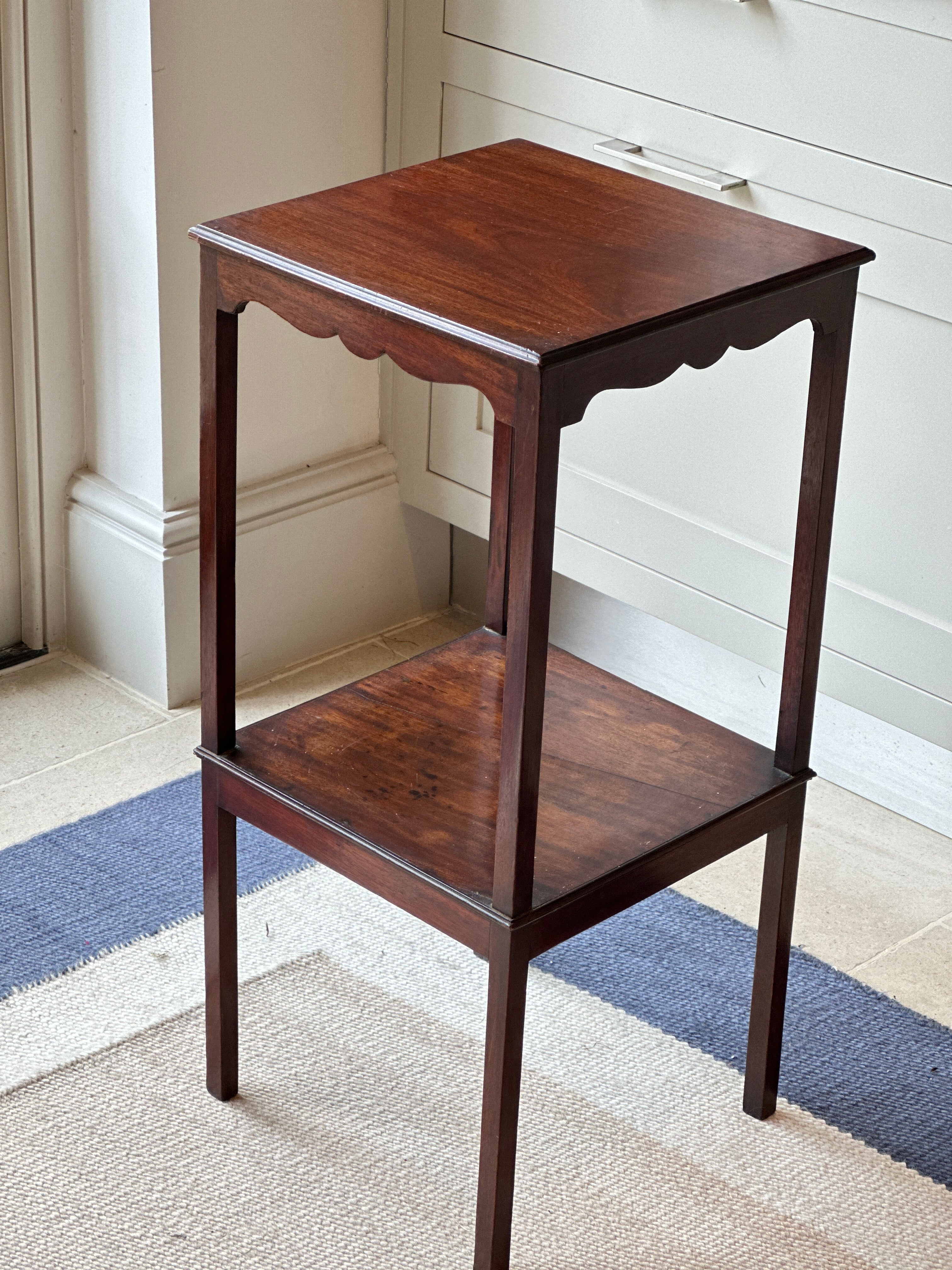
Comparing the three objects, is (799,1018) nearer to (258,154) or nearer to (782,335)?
(782,335)

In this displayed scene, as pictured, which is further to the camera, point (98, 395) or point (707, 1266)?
point (98, 395)

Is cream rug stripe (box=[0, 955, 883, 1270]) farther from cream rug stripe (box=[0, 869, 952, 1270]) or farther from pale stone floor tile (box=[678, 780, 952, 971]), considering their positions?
pale stone floor tile (box=[678, 780, 952, 971])

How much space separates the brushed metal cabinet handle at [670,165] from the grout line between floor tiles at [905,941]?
88cm

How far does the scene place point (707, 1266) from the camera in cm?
149

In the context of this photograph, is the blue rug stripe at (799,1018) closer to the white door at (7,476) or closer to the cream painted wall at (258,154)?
the cream painted wall at (258,154)

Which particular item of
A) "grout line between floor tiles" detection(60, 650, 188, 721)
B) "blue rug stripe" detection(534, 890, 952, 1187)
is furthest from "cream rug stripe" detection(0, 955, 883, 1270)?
"grout line between floor tiles" detection(60, 650, 188, 721)

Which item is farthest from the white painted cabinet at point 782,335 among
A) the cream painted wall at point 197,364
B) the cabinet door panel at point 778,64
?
the cream painted wall at point 197,364

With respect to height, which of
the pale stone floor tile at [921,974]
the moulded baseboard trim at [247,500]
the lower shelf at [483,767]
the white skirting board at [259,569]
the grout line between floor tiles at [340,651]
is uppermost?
the lower shelf at [483,767]

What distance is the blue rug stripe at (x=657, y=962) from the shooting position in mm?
1697

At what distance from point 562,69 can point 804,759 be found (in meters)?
1.01

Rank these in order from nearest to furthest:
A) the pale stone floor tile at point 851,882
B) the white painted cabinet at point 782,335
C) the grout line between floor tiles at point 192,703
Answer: the white painted cabinet at point 782,335 → the pale stone floor tile at point 851,882 → the grout line between floor tiles at point 192,703

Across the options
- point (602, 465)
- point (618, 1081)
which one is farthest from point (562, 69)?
point (618, 1081)

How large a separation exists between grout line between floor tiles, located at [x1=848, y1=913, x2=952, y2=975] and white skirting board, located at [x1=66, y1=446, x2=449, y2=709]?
0.97 m

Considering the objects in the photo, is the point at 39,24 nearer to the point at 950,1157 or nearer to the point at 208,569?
the point at 208,569
